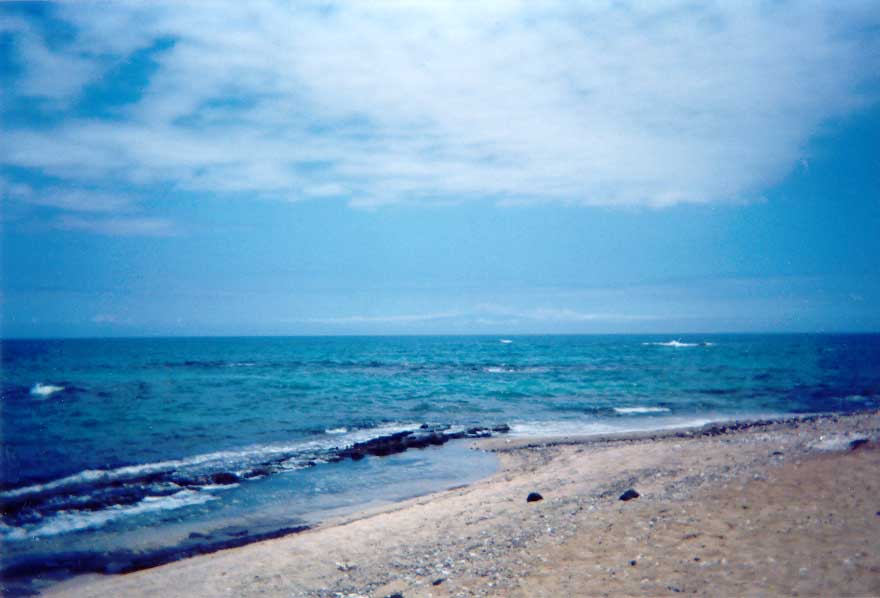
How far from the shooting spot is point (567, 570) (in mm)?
6738

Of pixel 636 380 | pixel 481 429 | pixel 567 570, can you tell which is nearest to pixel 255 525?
pixel 567 570

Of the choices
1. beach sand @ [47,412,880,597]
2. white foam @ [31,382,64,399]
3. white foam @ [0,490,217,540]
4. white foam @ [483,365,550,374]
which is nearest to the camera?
beach sand @ [47,412,880,597]

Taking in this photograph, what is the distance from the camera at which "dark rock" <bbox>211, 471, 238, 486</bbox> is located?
13.9 m

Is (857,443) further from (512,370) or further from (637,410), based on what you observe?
(512,370)

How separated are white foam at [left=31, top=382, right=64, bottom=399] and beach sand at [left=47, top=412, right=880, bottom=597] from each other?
31.2 metres

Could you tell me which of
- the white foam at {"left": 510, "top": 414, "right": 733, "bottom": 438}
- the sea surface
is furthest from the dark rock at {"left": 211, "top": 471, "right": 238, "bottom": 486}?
the white foam at {"left": 510, "top": 414, "right": 733, "bottom": 438}

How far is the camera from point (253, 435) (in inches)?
813

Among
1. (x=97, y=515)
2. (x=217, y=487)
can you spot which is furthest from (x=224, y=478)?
(x=97, y=515)

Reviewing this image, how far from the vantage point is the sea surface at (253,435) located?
1092 centimetres

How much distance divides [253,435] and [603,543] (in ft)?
53.5

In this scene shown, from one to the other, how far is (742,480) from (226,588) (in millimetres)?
9066

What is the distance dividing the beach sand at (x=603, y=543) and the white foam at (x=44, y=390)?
31.2 meters

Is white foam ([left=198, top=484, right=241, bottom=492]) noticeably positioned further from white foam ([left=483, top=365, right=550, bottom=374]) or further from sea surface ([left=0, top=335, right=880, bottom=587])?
white foam ([left=483, top=365, right=550, bottom=374])

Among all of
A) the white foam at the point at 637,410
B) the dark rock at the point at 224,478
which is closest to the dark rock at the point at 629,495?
the dark rock at the point at 224,478
